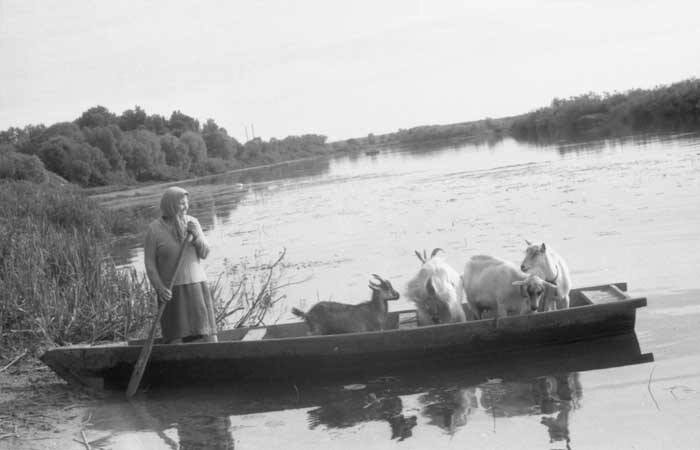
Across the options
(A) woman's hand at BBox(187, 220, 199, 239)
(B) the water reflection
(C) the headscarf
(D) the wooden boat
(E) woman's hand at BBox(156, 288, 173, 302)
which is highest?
(C) the headscarf

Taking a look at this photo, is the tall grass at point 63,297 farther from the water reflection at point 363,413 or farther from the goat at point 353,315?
the water reflection at point 363,413

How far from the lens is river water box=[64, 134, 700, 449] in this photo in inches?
296

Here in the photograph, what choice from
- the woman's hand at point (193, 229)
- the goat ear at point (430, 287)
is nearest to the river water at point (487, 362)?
the goat ear at point (430, 287)

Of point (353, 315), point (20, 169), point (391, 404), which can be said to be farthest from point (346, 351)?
point (20, 169)

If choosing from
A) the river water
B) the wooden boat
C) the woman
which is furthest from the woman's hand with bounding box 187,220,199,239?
the river water

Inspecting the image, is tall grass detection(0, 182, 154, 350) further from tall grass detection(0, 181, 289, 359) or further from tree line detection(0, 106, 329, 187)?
tree line detection(0, 106, 329, 187)

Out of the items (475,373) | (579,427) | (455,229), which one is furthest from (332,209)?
(579,427)

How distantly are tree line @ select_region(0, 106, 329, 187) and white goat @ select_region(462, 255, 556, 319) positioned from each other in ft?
143

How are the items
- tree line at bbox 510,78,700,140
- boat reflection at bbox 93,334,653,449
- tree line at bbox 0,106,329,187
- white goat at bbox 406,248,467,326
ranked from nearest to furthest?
boat reflection at bbox 93,334,653,449 < white goat at bbox 406,248,467,326 < tree line at bbox 510,78,700,140 < tree line at bbox 0,106,329,187

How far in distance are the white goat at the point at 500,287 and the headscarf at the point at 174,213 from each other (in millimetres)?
3594

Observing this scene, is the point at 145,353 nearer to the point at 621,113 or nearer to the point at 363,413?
the point at 363,413

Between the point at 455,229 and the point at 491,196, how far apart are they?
286 inches

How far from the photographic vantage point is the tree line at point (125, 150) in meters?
75.4

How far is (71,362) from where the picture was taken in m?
9.05
